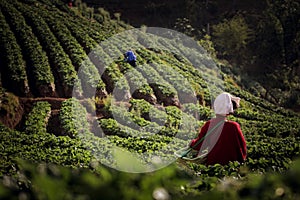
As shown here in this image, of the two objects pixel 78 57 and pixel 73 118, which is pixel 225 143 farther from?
pixel 78 57

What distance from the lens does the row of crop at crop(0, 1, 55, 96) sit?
576 inches

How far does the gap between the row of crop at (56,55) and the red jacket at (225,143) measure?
396 inches

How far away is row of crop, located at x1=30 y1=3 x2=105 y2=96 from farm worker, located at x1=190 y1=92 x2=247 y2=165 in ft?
32.5

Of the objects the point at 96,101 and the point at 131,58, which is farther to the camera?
the point at 131,58

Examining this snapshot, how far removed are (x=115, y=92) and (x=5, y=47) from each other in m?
4.44

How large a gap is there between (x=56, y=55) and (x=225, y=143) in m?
12.6

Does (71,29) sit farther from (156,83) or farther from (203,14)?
(203,14)

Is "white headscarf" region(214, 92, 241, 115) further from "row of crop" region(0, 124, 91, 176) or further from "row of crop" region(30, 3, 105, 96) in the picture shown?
"row of crop" region(30, 3, 105, 96)

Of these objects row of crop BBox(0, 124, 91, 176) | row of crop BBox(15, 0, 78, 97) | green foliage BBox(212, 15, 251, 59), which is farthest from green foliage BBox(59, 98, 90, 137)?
green foliage BBox(212, 15, 251, 59)

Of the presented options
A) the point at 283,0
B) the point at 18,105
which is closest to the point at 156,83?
the point at 18,105

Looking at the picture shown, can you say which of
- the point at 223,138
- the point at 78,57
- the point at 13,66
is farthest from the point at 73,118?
the point at 223,138

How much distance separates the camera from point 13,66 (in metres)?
15.0

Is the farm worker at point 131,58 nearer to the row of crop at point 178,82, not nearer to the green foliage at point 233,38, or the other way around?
the row of crop at point 178,82

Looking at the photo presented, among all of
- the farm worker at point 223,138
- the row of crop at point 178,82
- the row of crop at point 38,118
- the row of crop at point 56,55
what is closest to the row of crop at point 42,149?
the row of crop at point 38,118
